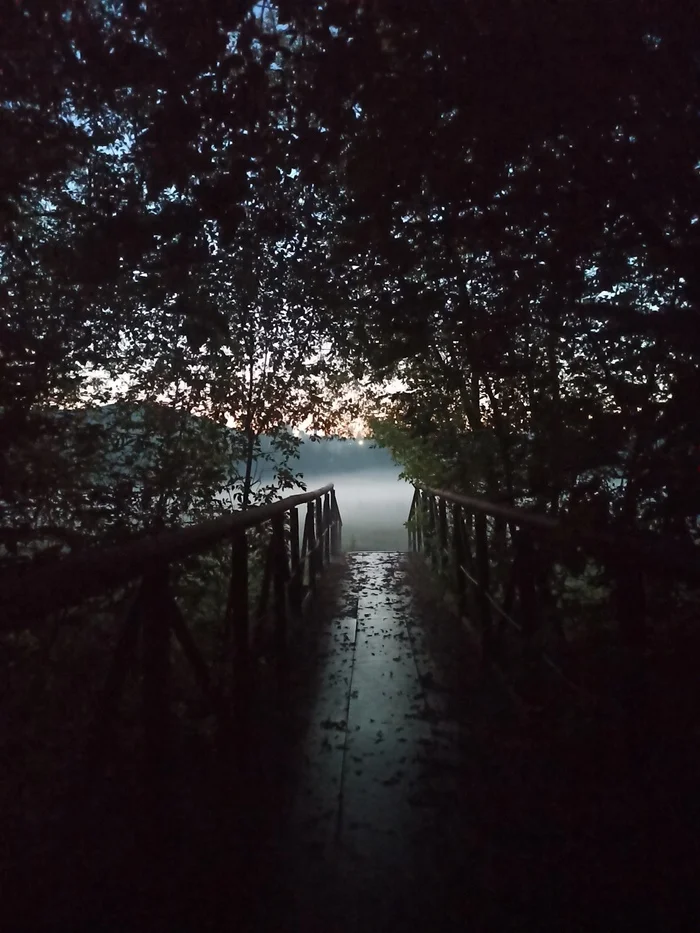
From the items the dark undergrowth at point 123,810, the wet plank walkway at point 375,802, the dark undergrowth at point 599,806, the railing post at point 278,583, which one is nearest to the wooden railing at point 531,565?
the dark undergrowth at point 599,806

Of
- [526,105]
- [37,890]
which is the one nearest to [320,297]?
[526,105]

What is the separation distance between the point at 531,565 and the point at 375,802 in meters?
1.50

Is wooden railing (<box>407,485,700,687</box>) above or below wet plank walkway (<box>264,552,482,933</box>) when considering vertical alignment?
above

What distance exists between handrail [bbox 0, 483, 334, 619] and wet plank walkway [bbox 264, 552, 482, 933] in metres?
1.08

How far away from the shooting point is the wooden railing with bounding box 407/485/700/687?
1.72 m

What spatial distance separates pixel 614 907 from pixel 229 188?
286cm

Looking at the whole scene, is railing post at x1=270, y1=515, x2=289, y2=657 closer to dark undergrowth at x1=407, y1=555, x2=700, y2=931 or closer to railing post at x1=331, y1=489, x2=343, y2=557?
dark undergrowth at x1=407, y1=555, x2=700, y2=931

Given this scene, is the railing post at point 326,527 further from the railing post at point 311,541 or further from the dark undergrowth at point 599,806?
the dark undergrowth at point 599,806

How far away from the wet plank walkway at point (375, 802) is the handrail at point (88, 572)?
1.08 m

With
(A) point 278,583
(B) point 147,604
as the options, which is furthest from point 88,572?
(A) point 278,583

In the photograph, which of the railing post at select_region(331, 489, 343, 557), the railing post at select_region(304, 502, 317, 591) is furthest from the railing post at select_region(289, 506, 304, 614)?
the railing post at select_region(331, 489, 343, 557)

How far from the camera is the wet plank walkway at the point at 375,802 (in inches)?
70.2

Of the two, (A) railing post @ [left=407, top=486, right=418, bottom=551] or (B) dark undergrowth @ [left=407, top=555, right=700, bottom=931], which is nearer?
(B) dark undergrowth @ [left=407, top=555, right=700, bottom=931]

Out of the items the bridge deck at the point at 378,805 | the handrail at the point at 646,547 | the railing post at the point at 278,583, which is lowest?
the bridge deck at the point at 378,805
